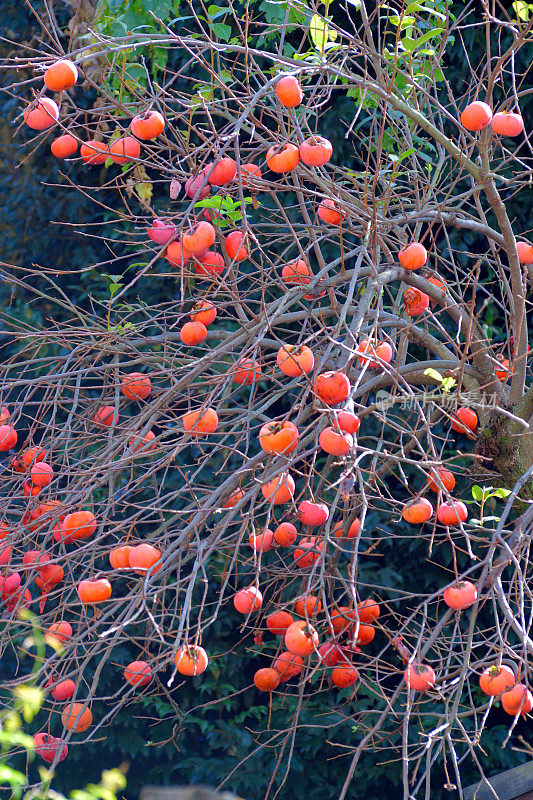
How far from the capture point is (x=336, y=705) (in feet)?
10.00

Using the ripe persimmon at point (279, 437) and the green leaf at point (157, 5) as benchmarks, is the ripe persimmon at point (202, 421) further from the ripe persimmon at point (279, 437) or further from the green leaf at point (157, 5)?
the green leaf at point (157, 5)

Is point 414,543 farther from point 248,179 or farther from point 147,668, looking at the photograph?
point 248,179

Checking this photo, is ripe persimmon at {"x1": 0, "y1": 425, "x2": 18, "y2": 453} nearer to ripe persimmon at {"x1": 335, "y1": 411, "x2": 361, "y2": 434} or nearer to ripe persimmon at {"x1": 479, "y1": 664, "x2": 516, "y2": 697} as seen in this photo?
ripe persimmon at {"x1": 335, "y1": 411, "x2": 361, "y2": 434}

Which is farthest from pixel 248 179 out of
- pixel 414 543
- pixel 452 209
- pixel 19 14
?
pixel 19 14

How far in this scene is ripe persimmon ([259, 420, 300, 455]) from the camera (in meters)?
1.55

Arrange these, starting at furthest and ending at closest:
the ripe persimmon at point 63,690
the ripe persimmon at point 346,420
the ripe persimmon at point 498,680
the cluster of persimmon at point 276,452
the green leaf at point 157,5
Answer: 1. the green leaf at point 157,5
2. the ripe persimmon at point 63,690
3. the ripe persimmon at point 498,680
4. the cluster of persimmon at point 276,452
5. the ripe persimmon at point 346,420

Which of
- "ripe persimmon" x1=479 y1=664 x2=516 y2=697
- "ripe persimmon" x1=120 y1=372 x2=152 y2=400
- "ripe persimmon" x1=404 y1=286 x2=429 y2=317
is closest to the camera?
"ripe persimmon" x1=479 y1=664 x2=516 y2=697

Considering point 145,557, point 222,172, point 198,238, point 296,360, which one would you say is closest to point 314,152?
point 222,172

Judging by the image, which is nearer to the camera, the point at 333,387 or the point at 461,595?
the point at 333,387

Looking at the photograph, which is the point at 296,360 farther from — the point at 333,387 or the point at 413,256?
the point at 413,256

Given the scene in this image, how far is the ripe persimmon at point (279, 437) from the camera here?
155 cm

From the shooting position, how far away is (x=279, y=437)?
155cm

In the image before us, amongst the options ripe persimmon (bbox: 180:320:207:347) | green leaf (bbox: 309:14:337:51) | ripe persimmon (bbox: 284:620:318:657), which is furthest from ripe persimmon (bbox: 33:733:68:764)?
green leaf (bbox: 309:14:337:51)

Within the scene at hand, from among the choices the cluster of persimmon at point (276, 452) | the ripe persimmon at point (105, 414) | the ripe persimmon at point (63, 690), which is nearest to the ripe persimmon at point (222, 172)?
the cluster of persimmon at point (276, 452)
